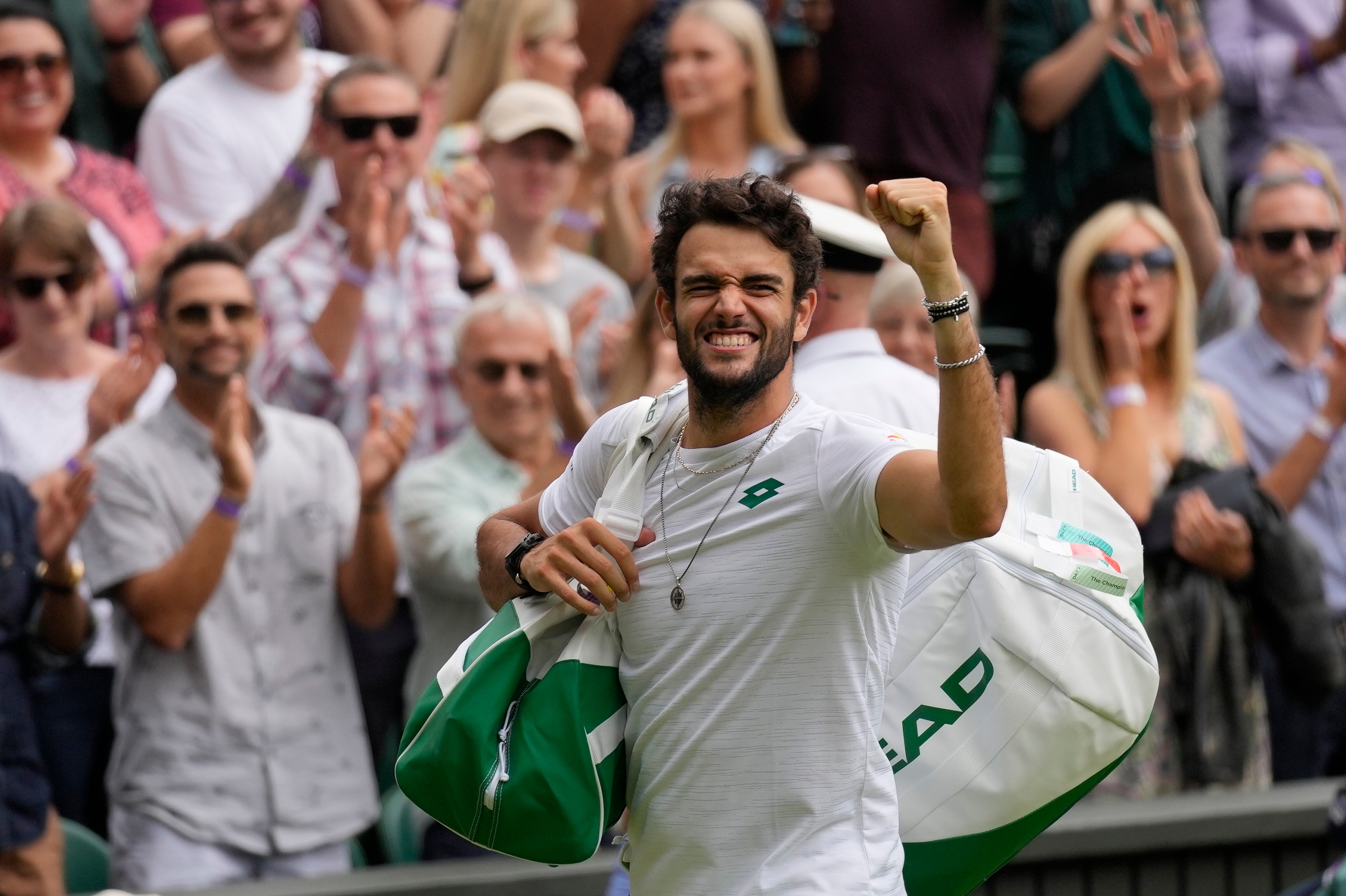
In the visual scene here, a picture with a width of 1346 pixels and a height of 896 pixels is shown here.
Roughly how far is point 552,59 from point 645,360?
65.6 inches

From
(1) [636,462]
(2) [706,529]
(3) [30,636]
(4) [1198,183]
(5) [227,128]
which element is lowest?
(3) [30,636]

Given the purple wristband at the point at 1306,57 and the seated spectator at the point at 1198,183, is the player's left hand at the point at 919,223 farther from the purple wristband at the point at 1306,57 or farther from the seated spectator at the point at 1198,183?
the purple wristband at the point at 1306,57

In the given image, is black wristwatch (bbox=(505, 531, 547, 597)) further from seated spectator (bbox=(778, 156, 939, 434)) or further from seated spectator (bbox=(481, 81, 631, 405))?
seated spectator (bbox=(481, 81, 631, 405))

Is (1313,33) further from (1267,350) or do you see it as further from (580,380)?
(580,380)

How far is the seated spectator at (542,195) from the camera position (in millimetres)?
6516

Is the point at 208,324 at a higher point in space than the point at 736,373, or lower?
higher

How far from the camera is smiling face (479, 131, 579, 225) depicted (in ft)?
21.5

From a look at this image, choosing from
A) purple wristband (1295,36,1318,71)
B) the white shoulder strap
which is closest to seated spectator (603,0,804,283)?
purple wristband (1295,36,1318,71)

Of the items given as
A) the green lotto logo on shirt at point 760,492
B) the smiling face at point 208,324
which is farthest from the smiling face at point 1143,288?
the green lotto logo on shirt at point 760,492

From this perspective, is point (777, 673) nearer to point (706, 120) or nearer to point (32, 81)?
point (32, 81)

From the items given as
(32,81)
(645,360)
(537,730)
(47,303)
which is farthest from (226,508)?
(537,730)

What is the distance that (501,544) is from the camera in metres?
3.47

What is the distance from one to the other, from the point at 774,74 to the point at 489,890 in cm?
363

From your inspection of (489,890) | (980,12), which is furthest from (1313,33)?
(489,890)
